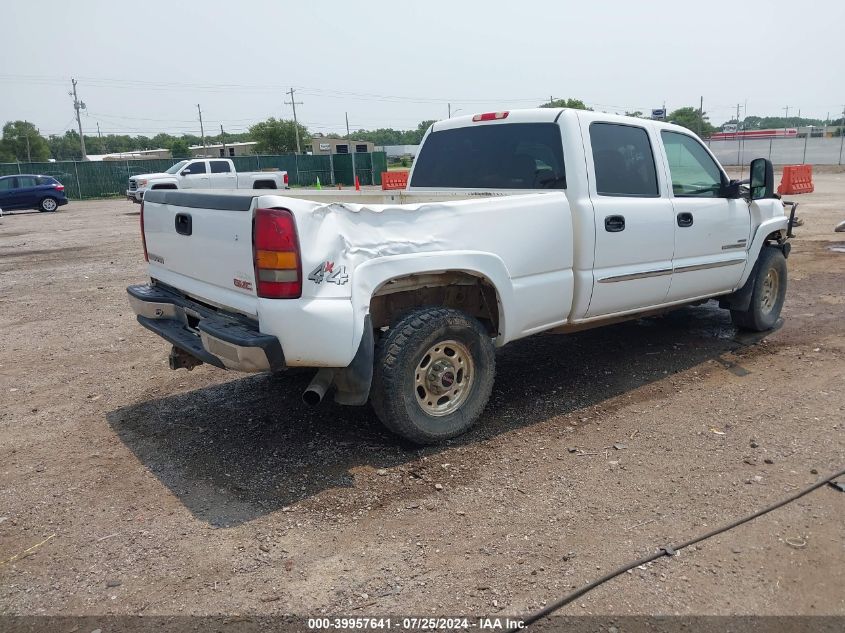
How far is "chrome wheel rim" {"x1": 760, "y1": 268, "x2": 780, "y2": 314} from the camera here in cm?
660

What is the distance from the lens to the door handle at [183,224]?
4148 millimetres

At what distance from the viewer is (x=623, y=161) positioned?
5.04 meters

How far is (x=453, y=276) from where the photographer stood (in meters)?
4.20

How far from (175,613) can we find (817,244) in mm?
12459

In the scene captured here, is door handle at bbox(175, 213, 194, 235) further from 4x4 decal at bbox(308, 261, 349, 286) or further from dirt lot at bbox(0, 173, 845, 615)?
dirt lot at bbox(0, 173, 845, 615)

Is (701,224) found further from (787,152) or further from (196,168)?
(787,152)

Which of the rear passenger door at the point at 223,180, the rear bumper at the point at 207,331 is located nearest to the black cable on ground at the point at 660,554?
the rear bumper at the point at 207,331

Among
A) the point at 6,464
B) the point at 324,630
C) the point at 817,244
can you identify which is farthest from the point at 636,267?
the point at 817,244

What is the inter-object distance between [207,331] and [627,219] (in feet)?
9.71

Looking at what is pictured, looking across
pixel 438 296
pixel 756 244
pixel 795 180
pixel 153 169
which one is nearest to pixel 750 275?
pixel 756 244

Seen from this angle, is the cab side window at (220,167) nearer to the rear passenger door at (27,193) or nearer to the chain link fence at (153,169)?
the rear passenger door at (27,193)

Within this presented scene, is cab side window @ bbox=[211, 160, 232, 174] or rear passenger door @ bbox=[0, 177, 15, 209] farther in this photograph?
cab side window @ bbox=[211, 160, 232, 174]

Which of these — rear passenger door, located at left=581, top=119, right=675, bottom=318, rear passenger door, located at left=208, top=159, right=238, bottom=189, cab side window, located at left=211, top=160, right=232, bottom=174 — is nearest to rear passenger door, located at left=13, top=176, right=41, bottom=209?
cab side window, located at left=211, top=160, right=232, bottom=174

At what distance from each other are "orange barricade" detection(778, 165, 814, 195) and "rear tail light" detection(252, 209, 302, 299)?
22.2 metres
